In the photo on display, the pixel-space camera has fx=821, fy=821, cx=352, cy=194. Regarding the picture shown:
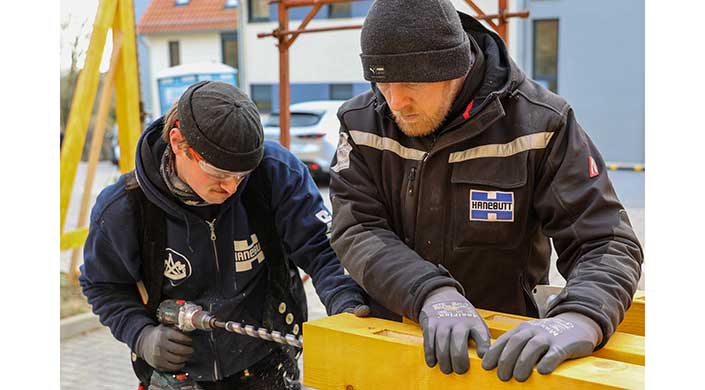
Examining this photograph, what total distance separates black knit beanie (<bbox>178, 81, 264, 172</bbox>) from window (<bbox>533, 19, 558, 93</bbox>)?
1470cm

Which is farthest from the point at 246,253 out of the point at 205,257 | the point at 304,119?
the point at 304,119

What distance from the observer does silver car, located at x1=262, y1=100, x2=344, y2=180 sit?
13.1 m

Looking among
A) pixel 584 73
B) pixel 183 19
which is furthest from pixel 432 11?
pixel 183 19

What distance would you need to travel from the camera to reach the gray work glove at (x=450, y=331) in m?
1.62

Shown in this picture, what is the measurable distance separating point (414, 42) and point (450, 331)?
623 mm

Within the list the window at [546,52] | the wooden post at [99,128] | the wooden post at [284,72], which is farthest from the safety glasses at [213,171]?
the window at [546,52]

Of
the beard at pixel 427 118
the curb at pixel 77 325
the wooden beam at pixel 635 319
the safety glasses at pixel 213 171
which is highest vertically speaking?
the beard at pixel 427 118

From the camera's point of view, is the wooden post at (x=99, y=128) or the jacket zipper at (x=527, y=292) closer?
the jacket zipper at (x=527, y=292)

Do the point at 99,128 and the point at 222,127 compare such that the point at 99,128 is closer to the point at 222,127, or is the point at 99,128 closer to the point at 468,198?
the point at 222,127

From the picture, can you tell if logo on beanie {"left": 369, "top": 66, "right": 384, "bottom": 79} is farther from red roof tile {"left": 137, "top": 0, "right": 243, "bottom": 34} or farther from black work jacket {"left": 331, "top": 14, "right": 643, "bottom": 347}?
red roof tile {"left": 137, "top": 0, "right": 243, "bottom": 34}

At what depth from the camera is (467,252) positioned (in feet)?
6.77

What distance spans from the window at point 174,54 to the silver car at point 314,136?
1076cm

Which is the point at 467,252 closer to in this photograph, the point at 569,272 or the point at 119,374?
the point at 569,272

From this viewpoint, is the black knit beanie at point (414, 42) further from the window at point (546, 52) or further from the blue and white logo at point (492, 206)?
the window at point (546, 52)
